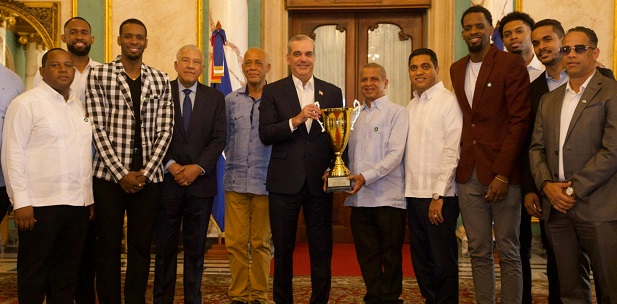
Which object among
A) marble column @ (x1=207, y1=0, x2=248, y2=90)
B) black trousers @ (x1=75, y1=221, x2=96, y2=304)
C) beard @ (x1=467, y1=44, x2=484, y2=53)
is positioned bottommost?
black trousers @ (x1=75, y1=221, x2=96, y2=304)

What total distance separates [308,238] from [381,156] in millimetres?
724

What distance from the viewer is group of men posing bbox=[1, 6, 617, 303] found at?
3.27 m

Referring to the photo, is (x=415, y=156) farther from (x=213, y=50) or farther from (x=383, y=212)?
(x=213, y=50)

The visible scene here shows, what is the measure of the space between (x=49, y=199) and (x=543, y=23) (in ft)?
A: 10.2

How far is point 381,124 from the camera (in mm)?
3973

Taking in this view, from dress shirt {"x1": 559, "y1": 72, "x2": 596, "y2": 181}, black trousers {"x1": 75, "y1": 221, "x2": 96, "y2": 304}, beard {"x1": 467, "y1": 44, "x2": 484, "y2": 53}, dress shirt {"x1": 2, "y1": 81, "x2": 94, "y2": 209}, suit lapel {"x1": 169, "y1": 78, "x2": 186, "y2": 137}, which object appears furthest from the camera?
suit lapel {"x1": 169, "y1": 78, "x2": 186, "y2": 137}

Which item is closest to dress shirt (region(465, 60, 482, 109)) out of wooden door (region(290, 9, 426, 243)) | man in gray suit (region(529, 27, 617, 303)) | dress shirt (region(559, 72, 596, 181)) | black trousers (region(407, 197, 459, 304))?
man in gray suit (region(529, 27, 617, 303))

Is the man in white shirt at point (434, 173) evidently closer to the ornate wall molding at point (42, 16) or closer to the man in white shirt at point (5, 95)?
the man in white shirt at point (5, 95)

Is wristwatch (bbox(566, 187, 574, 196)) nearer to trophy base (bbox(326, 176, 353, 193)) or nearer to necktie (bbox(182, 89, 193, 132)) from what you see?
trophy base (bbox(326, 176, 353, 193))

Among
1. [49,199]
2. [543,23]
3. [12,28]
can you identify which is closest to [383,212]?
[543,23]

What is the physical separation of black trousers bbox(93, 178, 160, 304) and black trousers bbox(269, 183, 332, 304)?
80cm

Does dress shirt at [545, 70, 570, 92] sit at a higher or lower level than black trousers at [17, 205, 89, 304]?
higher

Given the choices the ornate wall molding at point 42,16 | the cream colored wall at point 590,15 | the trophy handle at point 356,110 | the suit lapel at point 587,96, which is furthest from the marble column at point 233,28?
the suit lapel at point 587,96

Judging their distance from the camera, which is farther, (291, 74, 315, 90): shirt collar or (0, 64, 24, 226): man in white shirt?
(291, 74, 315, 90): shirt collar
